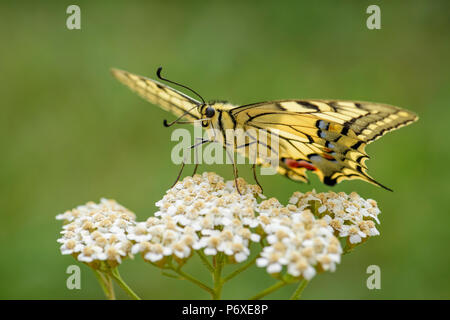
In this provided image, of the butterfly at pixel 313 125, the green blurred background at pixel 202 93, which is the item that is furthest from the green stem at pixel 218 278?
the green blurred background at pixel 202 93

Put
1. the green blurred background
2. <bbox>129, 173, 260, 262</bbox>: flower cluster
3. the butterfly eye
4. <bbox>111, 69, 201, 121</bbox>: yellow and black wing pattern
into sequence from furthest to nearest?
the green blurred background, <bbox>111, 69, 201, 121</bbox>: yellow and black wing pattern, the butterfly eye, <bbox>129, 173, 260, 262</bbox>: flower cluster

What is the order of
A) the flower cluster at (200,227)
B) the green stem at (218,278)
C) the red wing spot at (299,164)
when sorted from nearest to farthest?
1. the flower cluster at (200,227)
2. the green stem at (218,278)
3. the red wing spot at (299,164)

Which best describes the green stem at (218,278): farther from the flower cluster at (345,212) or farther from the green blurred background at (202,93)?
the green blurred background at (202,93)

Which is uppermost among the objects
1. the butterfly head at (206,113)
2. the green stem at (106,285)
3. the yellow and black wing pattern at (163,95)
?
the yellow and black wing pattern at (163,95)

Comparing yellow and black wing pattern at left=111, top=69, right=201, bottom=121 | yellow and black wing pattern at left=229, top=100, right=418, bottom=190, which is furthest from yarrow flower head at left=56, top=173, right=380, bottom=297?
yellow and black wing pattern at left=111, top=69, right=201, bottom=121

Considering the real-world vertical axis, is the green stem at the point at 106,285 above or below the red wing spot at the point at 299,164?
below

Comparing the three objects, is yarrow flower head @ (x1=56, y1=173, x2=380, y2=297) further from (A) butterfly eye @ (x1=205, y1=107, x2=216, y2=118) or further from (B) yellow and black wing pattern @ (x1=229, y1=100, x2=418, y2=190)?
(A) butterfly eye @ (x1=205, y1=107, x2=216, y2=118)

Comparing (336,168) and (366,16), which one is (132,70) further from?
(336,168)
